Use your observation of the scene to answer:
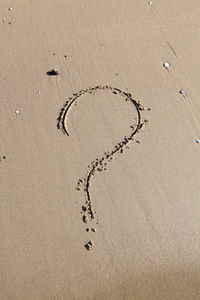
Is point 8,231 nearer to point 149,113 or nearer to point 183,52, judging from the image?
point 149,113

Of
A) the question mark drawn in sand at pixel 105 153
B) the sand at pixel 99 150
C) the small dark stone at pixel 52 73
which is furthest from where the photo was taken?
the small dark stone at pixel 52 73

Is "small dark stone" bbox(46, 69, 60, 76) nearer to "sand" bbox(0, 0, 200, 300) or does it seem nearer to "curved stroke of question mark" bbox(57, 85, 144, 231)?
"sand" bbox(0, 0, 200, 300)

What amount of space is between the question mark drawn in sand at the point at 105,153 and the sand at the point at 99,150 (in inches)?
0.6

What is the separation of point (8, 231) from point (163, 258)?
69.8 inches

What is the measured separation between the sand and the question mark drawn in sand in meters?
0.01

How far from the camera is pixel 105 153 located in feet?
13.6

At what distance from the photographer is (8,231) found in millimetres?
Answer: 3586

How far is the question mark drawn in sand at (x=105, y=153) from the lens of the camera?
12.1 feet

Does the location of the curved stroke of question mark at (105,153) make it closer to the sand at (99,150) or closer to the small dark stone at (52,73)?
the sand at (99,150)

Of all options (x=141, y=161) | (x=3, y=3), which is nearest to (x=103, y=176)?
(x=141, y=161)

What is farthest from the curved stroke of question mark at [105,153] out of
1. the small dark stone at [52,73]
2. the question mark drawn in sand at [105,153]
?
the small dark stone at [52,73]

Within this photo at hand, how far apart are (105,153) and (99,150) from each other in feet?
0.31

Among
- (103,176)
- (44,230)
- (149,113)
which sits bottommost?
(44,230)

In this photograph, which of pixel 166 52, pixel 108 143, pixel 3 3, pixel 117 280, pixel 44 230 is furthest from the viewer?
pixel 3 3
